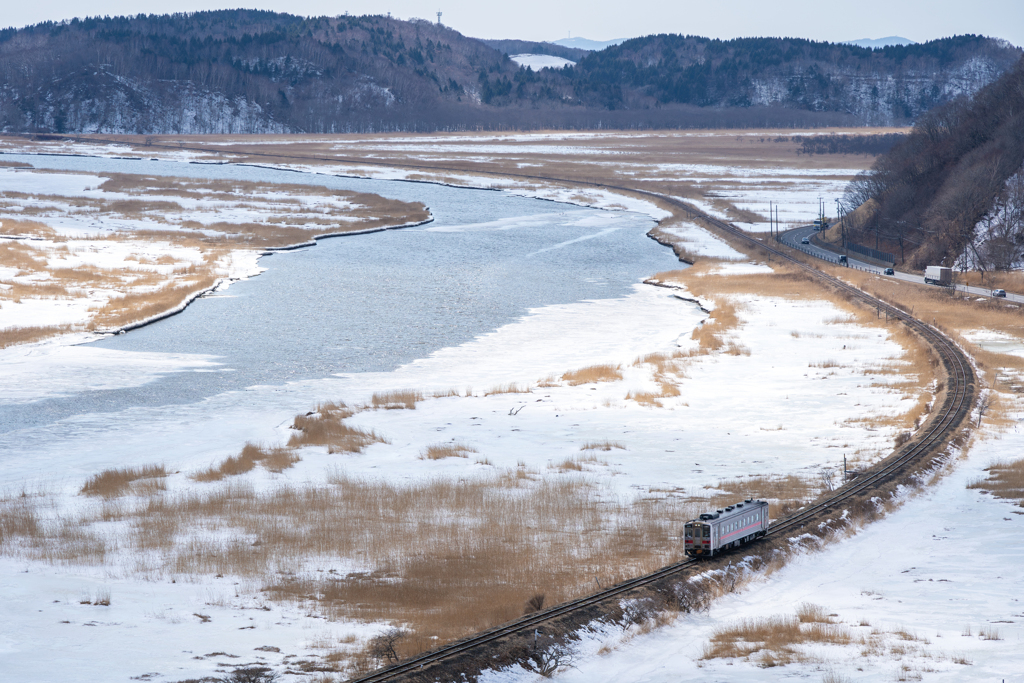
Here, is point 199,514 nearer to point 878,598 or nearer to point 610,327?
point 878,598

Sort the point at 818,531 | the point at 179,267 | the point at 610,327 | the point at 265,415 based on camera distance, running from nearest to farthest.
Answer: the point at 818,531 < the point at 265,415 < the point at 610,327 < the point at 179,267

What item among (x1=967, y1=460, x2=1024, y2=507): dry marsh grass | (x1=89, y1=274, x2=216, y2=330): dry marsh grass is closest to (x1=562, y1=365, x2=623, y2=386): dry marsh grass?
(x1=967, y1=460, x2=1024, y2=507): dry marsh grass

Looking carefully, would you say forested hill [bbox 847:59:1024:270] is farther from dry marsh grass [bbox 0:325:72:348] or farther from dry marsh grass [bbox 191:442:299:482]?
dry marsh grass [bbox 0:325:72:348]

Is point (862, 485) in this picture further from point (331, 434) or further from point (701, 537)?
point (331, 434)

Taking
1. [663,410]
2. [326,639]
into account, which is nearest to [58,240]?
[663,410]

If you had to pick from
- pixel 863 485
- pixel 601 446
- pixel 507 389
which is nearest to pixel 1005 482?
pixel 863 485

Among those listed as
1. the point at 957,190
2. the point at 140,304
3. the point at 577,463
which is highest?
the point at 957,190

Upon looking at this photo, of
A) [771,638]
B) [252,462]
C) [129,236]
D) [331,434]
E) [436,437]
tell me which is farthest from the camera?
[129,236]
